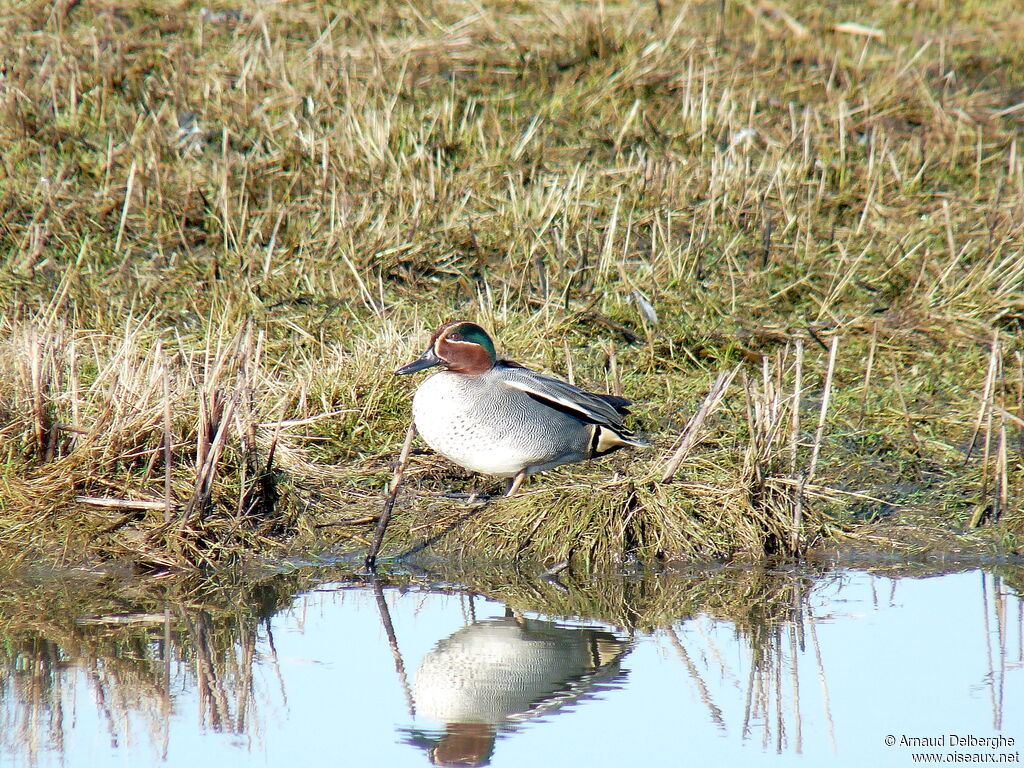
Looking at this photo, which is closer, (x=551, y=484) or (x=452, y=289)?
(x=551, y=484)

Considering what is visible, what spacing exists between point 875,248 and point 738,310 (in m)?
0.88

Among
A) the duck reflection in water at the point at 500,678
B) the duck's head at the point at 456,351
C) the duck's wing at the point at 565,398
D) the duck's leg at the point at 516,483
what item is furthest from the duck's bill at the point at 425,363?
the duck reflection in water at the point at 500,678

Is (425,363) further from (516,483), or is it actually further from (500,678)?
(500,678)

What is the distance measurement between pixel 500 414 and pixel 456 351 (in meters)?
0.33

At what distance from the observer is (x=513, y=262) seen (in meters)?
6.08

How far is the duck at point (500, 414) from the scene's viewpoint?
4465 millimetres

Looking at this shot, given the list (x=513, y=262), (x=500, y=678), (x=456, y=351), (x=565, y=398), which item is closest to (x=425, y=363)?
(x=456, y=351)

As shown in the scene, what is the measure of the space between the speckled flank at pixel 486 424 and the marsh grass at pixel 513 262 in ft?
0.56

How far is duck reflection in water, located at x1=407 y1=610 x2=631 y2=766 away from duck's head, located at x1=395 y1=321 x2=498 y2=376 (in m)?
1.04

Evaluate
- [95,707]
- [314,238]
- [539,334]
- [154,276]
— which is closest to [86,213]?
[154,276]

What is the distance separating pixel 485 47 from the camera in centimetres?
782

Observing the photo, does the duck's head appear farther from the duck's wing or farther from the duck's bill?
the duck's wing

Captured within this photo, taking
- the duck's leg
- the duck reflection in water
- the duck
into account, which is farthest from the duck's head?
the duck reflection in water

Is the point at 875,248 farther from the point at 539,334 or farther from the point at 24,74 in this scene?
the point at 24,74
